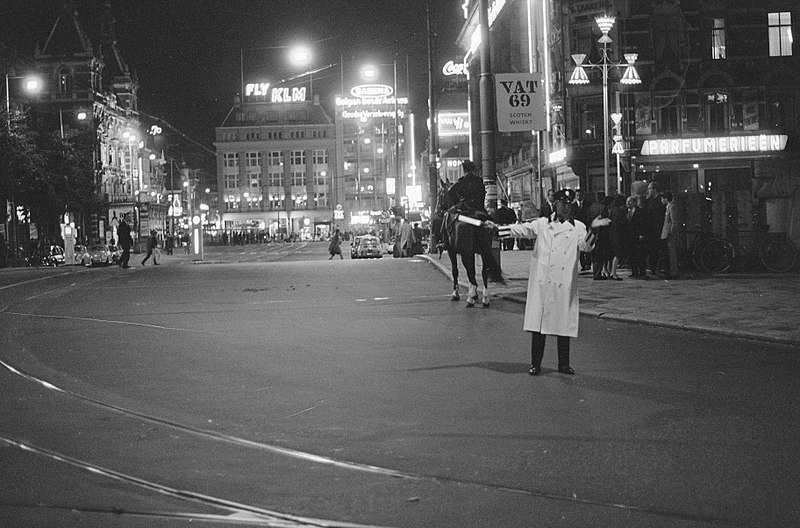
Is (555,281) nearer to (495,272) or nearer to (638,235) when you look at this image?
(495,272)

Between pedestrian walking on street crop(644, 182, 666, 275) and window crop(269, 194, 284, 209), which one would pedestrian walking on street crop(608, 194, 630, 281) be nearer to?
pedestrian walking on street crop(644, 182, 666, 275)

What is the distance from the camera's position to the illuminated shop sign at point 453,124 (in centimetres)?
8425

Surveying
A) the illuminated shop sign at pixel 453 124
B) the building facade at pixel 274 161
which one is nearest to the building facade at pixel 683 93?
the illuminated shop sign at pixel 453 124

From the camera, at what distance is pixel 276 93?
16475 cm

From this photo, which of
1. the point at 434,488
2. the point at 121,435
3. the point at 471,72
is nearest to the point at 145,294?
the point at 121,435

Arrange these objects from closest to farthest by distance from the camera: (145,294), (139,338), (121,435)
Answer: (121,435) → (139,338) → (145,294)

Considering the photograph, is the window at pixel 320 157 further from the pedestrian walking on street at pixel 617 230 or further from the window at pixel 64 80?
the pedestrian walking on street at pixel 617 230

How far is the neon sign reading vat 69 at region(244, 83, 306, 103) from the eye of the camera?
541 ft

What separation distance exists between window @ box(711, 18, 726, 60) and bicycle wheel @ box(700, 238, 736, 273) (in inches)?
1135

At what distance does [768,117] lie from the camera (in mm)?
46406

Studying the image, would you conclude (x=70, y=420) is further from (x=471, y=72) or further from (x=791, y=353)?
(x=471, y=72)

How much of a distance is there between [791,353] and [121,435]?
6.63 meters

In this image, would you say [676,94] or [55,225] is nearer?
[676,94]

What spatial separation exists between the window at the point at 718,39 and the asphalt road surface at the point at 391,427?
3774 centimetres
